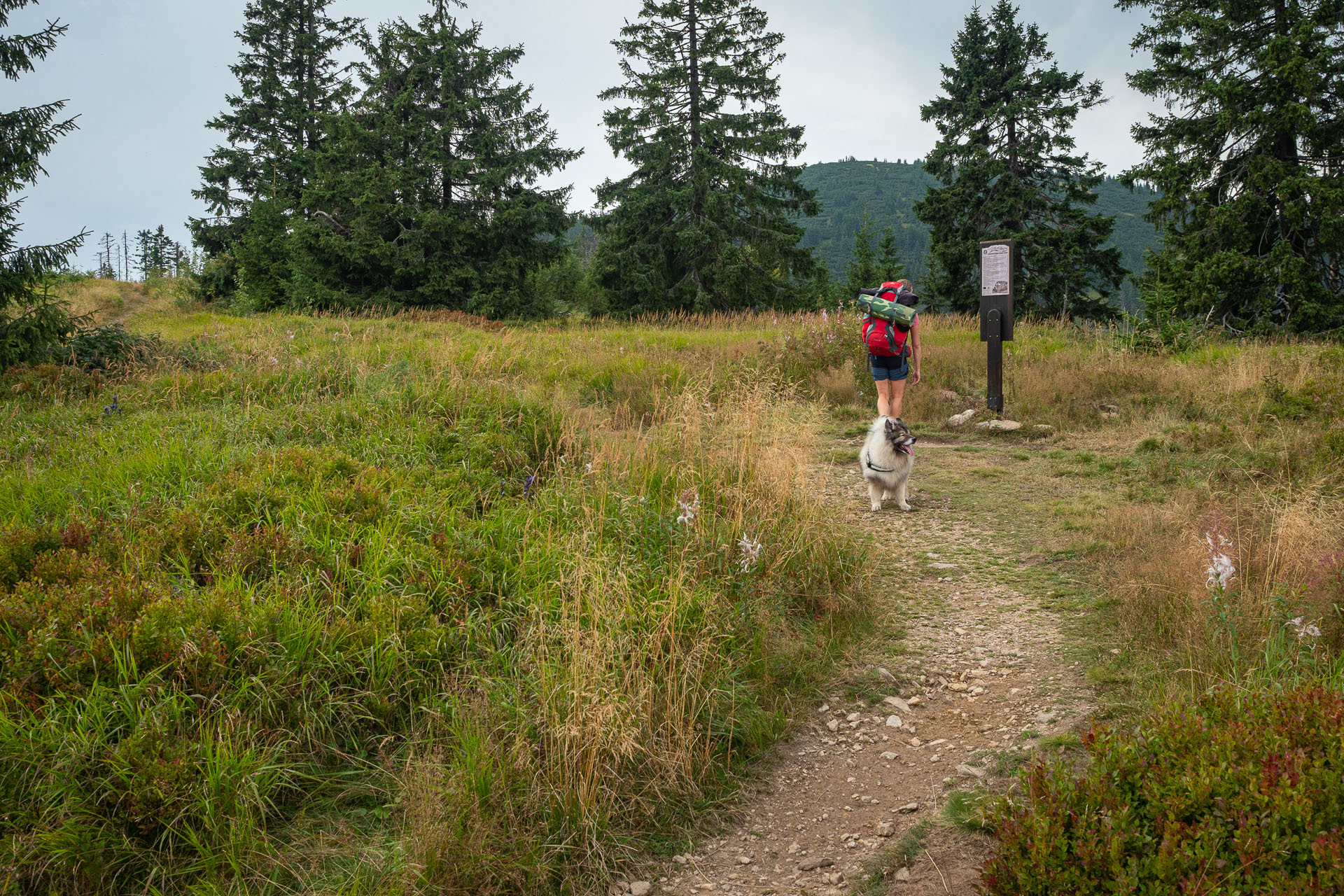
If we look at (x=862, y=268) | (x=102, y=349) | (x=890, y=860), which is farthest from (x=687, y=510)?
(x=862, y=268)

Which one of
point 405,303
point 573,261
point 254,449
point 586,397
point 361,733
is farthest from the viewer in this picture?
point 573,261

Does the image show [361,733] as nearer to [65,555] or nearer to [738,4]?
[65,555]

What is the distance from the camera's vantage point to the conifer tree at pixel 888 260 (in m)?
51.5

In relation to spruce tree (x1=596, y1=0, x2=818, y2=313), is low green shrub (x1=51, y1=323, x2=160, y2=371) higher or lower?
lower

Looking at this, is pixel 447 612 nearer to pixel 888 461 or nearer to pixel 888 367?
pixel 888 461

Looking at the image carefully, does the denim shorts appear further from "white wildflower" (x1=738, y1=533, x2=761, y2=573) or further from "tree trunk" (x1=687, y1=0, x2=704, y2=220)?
"tree trunk" (x1=687, y1=0, x2=704, y2=220)

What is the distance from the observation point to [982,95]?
2969 cm

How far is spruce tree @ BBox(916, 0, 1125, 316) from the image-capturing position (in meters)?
27.8

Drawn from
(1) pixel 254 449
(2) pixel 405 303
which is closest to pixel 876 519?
(1) pixel 254 449

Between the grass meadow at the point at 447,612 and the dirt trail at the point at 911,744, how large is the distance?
8.8 inches

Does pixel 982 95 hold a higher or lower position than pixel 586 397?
higher

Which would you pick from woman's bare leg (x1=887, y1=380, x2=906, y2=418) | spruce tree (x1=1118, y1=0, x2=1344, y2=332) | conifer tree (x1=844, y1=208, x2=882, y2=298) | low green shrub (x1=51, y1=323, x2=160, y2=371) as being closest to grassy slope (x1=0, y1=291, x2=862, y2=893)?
woman's bare leg (x1=887, y1=380, x2=906, y2=418)

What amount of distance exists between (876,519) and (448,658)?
425 centimetres

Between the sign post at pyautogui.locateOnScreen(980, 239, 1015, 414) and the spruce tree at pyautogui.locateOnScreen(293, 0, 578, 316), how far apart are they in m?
18.5
